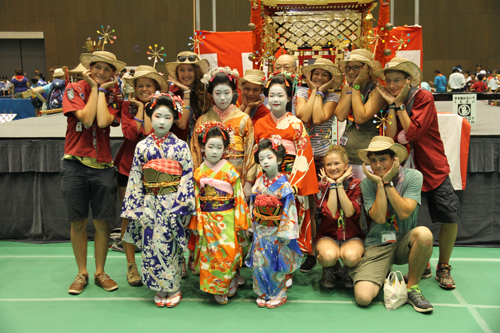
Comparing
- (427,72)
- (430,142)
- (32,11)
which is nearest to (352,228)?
(430,142)

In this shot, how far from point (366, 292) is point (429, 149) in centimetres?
112

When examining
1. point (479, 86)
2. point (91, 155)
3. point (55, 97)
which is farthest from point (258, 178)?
point (479, 86)

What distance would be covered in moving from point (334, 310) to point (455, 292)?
37.7 inches

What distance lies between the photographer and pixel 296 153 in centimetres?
303

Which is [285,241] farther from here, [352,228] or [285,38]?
[285,38]

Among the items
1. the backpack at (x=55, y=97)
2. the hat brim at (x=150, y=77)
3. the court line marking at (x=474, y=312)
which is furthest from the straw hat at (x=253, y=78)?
the backpack at (x=55, y=97)

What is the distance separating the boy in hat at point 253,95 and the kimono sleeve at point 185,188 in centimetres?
73

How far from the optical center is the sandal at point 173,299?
2895 millimetres

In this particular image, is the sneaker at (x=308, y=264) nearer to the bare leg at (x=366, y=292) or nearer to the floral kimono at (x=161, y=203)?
the bare leg at (x=366, y=292)

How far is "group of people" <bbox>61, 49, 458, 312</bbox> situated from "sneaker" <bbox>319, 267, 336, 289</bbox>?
1 centimetres

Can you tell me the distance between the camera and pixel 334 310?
2.82 metres

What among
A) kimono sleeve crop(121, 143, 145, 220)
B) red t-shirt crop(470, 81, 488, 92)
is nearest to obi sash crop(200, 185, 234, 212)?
kimono sleeve crop(121, 143, 145, 220)

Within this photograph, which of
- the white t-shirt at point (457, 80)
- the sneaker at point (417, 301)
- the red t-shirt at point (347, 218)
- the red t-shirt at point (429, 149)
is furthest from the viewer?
the white t-shirt at point (457, 80)

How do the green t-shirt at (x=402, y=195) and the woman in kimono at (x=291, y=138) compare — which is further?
the woman in kimono at (x=291, y=138)
